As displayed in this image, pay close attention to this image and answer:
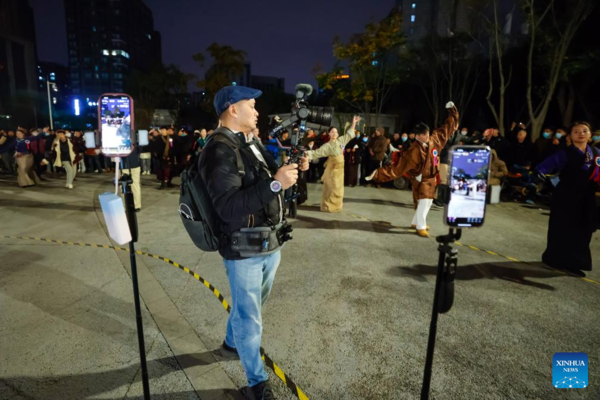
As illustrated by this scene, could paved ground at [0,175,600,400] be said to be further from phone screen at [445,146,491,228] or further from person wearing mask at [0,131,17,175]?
person wearing mask at [0,131,17,175]

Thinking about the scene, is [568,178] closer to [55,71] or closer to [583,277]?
[583,277]

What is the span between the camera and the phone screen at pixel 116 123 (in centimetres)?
567

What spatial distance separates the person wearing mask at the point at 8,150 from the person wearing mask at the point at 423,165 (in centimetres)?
1547

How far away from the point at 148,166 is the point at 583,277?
1588cm

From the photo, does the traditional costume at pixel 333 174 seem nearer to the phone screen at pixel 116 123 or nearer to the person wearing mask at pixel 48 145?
the phone screen at pixel 116 123

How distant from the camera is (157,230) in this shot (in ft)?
22.8

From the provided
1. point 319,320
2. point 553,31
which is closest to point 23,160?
point 319,320

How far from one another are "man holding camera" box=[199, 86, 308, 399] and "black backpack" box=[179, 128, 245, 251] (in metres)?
0.01

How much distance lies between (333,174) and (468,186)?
A: 21.7 feet

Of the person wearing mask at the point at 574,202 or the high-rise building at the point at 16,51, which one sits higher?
the high-rise building at the point at 16,51

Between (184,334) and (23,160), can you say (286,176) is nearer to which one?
(184,334)

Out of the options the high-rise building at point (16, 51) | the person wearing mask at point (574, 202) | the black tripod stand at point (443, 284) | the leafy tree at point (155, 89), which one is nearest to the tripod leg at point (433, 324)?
the black tripod stand at point (443, 284)

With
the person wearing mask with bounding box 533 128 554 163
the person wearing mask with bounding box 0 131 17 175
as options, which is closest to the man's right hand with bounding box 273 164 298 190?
the person wearing mask with bounding box 533 128 554 163

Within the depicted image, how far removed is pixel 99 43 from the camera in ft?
426
